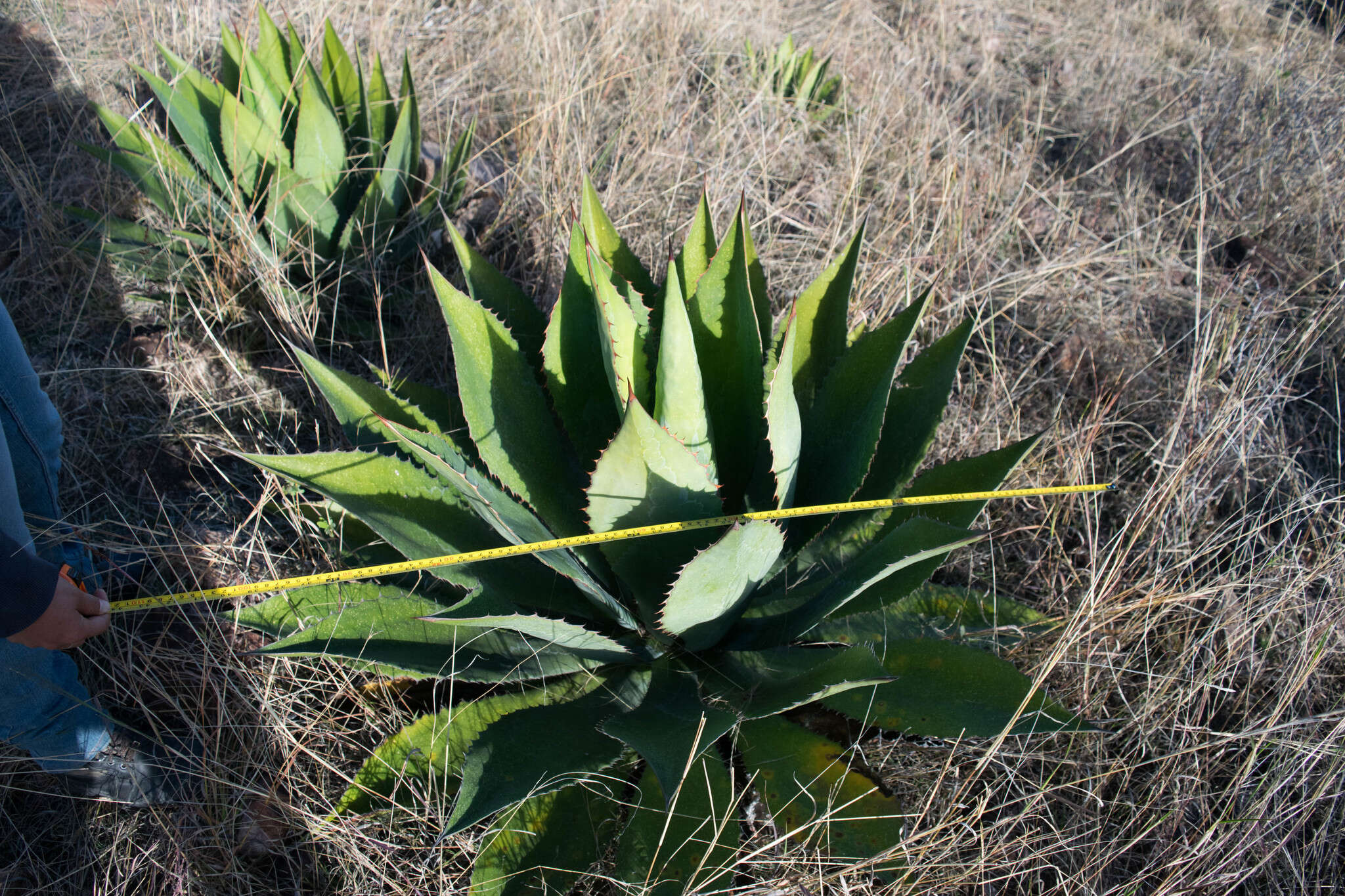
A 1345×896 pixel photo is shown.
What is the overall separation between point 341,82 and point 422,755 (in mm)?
1950

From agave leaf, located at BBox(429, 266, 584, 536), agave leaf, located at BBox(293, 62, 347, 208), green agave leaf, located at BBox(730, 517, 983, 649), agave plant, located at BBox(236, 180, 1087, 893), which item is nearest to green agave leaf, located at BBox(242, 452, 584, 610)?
agave plant, located at BBox(236, 180, 1087, 893)

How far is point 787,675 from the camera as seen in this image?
124 centimetres

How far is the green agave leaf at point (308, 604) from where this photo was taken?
3.99 ft

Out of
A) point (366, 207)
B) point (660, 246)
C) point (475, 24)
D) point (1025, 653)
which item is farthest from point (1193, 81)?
point (366, 207)

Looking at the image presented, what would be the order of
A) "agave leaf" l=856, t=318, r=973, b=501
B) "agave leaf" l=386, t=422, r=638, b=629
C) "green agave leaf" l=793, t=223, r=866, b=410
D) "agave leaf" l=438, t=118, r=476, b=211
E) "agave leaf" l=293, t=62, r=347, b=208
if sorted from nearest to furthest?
"agave leaf" l=386, t=422, r=638, b=629, "agave leaf" l=856, t=318, r=973, b=501, "green agave leaf" l=793, t=223, r=866, b=410, "agave leaf" l=293, t=62, r=347, b=208, "agave leaf" l=438, t=118, r=476, b=211

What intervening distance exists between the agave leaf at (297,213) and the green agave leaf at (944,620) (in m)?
1.71

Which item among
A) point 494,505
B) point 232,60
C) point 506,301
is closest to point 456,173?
point 232,60

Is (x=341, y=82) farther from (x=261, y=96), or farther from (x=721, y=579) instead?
(x=721, y=579)

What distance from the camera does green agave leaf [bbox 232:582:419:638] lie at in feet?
3.99

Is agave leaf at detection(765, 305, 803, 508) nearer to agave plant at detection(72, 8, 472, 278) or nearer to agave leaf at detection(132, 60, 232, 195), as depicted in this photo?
agave plant at detection(72, 8, 472, 278)

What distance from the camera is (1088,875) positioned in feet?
4.15

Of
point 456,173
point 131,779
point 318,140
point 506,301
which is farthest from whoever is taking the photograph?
point 456,173

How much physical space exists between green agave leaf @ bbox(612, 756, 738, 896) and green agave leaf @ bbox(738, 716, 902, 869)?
0.07 metres

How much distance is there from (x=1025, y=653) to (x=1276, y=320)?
61.3 inches
